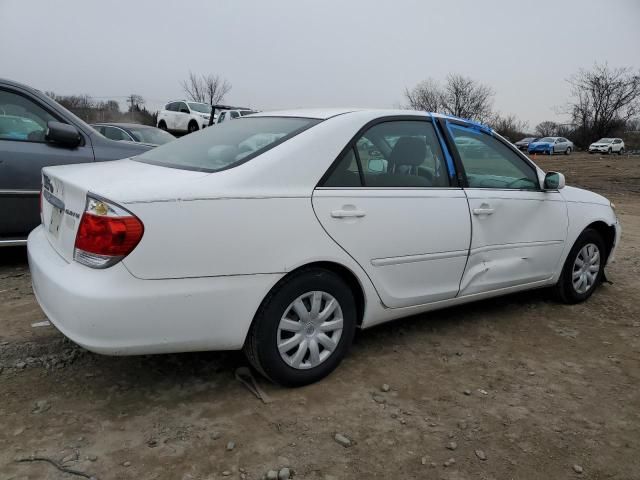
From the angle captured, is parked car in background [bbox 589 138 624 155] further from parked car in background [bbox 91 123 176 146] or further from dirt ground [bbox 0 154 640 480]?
dirt ground [bbox 0 154 640 480]

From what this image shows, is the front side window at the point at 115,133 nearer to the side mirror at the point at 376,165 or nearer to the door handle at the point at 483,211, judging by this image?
the side mirror at the point at 376,165

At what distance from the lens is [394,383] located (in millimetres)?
2908

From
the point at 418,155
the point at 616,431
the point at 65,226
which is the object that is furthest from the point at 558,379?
the point at 65,226

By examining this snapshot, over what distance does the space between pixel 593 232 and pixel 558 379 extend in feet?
5.89

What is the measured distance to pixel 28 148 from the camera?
456 cm

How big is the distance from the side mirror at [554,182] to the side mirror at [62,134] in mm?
3936

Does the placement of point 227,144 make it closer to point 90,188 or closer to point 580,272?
point 90,188

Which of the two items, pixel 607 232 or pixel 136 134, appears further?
pixel 136 134

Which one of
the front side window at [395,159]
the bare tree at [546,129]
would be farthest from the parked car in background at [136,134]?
the bare tree at [546,129]

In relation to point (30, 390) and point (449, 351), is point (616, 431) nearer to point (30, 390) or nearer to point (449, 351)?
point (449, 351)

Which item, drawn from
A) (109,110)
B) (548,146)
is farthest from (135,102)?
(548,146)

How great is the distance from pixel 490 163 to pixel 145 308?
8.37 feet

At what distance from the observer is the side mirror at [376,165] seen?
299cm

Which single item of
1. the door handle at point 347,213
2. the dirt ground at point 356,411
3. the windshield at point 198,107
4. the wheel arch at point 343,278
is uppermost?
the windshield at point 198,107
